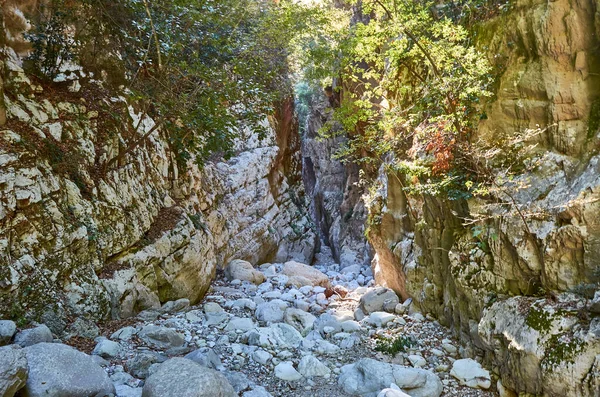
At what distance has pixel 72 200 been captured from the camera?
6.12m

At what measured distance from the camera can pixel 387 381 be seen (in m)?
5.08

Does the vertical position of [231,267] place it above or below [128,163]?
below

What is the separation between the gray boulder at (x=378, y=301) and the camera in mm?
8570

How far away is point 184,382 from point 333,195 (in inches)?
758

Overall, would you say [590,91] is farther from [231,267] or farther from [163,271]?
[231,267]

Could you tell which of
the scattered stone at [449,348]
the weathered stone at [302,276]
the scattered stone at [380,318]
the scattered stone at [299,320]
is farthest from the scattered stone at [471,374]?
the weathered stone at [302,276]

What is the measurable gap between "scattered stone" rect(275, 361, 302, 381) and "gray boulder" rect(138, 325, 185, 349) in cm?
161

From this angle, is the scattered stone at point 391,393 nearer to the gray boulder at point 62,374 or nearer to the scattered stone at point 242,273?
the gray boulder at point 62,374

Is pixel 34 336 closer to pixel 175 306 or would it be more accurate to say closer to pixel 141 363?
pixel 141 363

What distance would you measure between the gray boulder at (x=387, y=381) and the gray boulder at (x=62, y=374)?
10.0ft

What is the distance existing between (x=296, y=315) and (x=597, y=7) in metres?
6.97

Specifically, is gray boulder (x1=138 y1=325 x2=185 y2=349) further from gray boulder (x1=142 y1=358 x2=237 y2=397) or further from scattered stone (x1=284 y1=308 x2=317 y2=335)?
scattered stone (x1=284 y1=308 x2=317 y2=335)

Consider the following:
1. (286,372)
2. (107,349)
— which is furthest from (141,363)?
(286,372)

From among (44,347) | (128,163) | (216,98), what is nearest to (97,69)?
(128,163)
